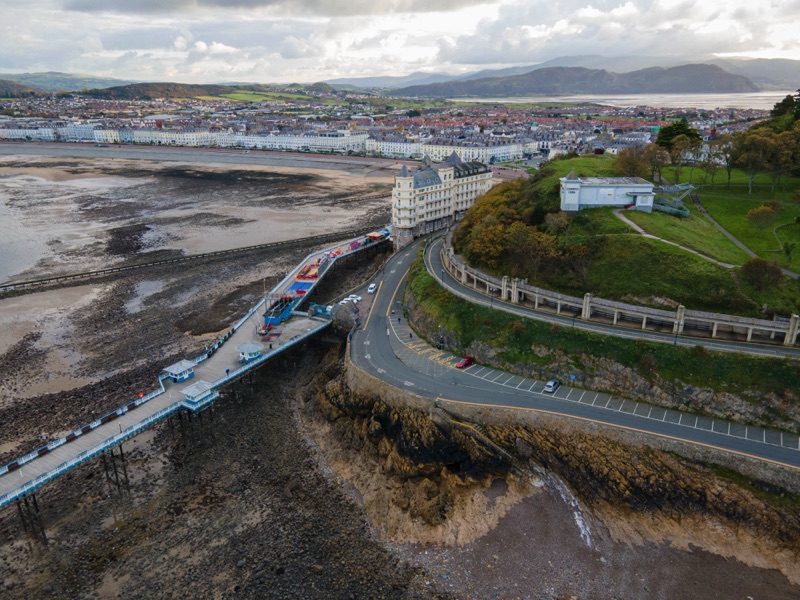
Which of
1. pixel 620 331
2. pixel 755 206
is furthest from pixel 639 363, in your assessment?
pixel 755 206

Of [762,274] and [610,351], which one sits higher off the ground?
[762,274]

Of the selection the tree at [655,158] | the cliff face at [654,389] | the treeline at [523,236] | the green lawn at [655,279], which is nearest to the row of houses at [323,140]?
the tree at [655,158]

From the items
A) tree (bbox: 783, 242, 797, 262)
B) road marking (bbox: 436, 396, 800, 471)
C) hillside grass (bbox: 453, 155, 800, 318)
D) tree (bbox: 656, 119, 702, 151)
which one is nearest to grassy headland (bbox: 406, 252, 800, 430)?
road marking (bbox: 436, 396, 800, 471)

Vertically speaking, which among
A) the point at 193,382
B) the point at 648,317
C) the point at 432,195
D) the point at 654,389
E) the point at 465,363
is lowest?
the point at 193,382

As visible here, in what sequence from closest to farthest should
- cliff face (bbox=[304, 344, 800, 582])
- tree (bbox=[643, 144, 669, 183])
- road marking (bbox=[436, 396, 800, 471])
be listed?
cliff face (bbox=[304, 344, 800, 582]) < road marking (bbox=[436, 396, 800, 471]) < tree (bbox=[643, 144, 669, 183])

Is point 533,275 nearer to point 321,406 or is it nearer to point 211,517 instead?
point 321,406

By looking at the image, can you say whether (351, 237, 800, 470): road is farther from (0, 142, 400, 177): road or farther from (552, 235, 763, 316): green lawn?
(0, 142, 400, 177): road

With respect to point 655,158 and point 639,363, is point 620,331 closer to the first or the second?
point 639,363

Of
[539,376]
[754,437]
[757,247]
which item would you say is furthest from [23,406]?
[757,247]
